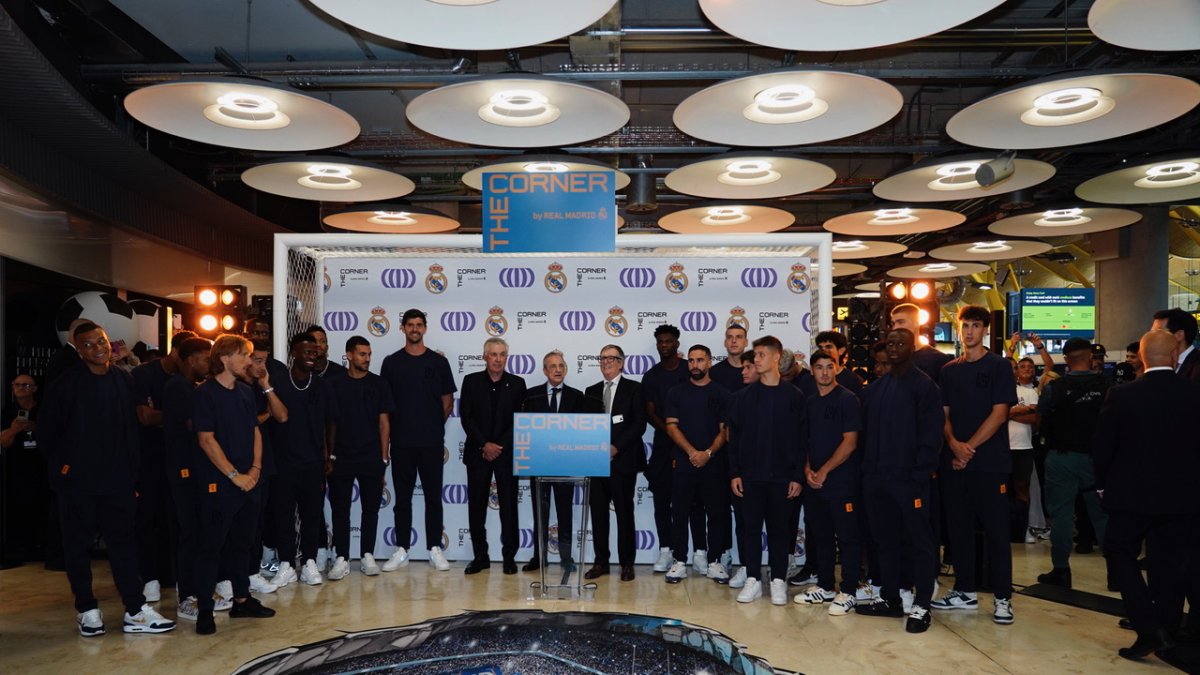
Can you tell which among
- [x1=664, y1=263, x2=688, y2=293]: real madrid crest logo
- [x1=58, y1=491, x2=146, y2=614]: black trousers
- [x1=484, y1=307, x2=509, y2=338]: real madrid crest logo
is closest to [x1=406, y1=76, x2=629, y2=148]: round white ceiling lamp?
[x1=664, y1=263, x2=688, y2=293]: real madrid crest logo

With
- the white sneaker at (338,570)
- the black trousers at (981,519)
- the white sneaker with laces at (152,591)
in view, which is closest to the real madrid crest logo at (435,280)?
the white sneaker at (338,570)

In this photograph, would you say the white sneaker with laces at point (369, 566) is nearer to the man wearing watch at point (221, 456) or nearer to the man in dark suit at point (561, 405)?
Result: the man in dark suit at point (561, 405)

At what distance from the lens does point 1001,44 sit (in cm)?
686

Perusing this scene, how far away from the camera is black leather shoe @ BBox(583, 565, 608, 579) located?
20.7 feet

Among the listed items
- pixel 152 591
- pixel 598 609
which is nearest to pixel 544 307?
pixel 598 609

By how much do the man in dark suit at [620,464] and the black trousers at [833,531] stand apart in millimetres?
1380

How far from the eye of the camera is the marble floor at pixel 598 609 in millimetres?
4508

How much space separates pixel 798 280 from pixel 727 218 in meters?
4.10

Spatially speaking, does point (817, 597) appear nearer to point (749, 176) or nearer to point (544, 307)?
point (544, 307)

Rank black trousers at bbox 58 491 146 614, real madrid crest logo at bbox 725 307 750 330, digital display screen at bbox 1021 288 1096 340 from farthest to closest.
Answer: digital display screen at bbox 1021 288 1096 340 < real madrid crest logo at bbox 725 307 750 330 < black trousers at bbox 58 491 146 614

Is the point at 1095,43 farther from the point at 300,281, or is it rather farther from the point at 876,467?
the point at 300,281

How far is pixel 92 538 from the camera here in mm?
4855

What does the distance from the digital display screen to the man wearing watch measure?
14.3 metres

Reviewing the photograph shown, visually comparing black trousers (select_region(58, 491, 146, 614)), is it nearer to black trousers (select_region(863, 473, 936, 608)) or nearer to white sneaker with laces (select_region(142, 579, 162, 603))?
white sneaker with laces (select_region(142, 579, 162, 603))
